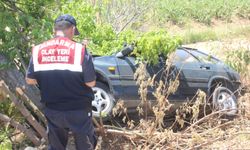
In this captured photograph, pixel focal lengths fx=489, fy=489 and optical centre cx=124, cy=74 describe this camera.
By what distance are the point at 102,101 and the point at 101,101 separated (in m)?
0.01

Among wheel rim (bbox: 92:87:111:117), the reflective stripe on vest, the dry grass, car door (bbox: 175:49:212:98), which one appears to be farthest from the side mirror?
the reflective stripe on vest

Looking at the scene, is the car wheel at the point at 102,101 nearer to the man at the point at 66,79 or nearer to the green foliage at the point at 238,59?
the man at the point at 66,79

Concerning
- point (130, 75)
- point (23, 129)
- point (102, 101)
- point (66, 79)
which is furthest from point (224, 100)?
point (66, 79)

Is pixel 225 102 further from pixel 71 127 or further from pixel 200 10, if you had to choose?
pixel 200 10

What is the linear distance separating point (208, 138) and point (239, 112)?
126 centimetres

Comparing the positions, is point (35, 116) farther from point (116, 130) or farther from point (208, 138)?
point (208, 138)

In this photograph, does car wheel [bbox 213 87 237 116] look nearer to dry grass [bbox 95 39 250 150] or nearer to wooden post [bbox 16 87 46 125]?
dry grass [bbox 95 39 250 150]

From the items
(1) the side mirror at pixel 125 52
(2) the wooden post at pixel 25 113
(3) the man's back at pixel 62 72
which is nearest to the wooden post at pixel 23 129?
(2) the wooden post at pixel 25 113

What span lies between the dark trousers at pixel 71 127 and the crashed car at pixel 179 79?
117cm

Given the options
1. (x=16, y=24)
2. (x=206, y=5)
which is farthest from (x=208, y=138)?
(x=206, y=5)

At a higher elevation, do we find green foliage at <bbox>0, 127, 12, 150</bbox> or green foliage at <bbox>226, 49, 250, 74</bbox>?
green foliage at <bbox>226, 49, 250, 74</bbox>

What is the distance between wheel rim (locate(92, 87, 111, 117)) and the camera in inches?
271

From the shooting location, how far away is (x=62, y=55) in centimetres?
503

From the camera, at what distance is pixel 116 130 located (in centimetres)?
661
